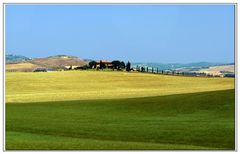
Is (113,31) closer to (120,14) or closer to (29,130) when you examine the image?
(120,14)

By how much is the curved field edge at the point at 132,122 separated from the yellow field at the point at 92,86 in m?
0.18

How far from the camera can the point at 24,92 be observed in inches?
372

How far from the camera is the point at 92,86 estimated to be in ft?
31.6

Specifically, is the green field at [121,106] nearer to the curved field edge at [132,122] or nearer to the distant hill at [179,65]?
the curved field edge at [132,122]

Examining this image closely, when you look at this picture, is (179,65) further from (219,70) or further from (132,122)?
(132,122)

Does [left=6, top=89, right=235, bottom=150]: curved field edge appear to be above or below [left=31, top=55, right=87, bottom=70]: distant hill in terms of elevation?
below

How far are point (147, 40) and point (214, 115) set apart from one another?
2667 mm

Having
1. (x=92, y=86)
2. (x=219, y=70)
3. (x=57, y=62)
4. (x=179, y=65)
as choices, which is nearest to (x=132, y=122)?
(x=57, y=62)

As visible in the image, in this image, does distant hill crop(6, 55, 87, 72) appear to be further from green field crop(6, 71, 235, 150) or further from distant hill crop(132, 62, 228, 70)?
distant hill crop(132, 62, 228, 70)

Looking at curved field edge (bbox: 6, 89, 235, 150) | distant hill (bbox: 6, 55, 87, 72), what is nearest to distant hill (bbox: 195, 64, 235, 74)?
curved field edge (bbox: 6, 89, 235, 150)

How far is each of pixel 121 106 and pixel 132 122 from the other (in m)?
1.99

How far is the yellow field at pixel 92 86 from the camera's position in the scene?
8.34 meters

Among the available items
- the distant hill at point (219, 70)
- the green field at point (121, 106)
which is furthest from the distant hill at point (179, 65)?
the green field at point (121, 106)

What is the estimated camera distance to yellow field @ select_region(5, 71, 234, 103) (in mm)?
8344
